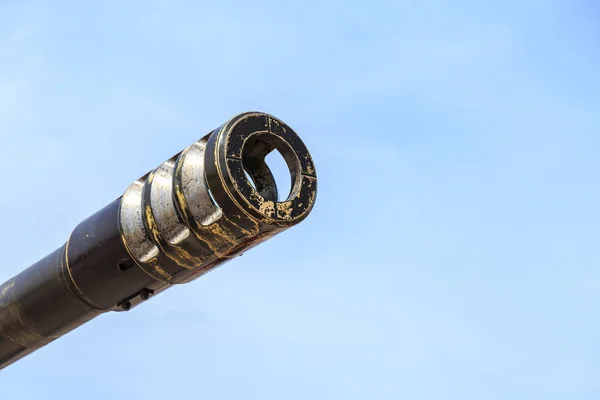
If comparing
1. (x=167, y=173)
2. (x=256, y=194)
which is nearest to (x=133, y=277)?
(x=167, y=173)

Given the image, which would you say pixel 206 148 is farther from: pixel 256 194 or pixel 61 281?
pixel 61 281

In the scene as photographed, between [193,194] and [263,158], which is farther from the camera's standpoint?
[263,158]

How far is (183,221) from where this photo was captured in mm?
7012

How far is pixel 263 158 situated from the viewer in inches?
291

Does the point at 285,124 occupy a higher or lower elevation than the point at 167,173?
higher

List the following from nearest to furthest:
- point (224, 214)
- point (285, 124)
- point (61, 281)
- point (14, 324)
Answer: point (224, 214)
point (285, 124)
point (61, 281)
point (14, 324)

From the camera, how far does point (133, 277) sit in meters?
7.80

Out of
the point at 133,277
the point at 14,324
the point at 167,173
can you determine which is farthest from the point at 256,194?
the point at 14,324

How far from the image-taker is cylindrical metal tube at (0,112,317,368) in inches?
269

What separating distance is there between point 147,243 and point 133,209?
30cm

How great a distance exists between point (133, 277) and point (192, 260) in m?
0.67

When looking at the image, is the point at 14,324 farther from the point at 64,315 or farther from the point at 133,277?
the point at 133,277

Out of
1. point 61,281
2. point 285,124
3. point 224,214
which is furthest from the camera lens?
point 61,281

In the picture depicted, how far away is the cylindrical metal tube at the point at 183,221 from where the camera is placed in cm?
682
